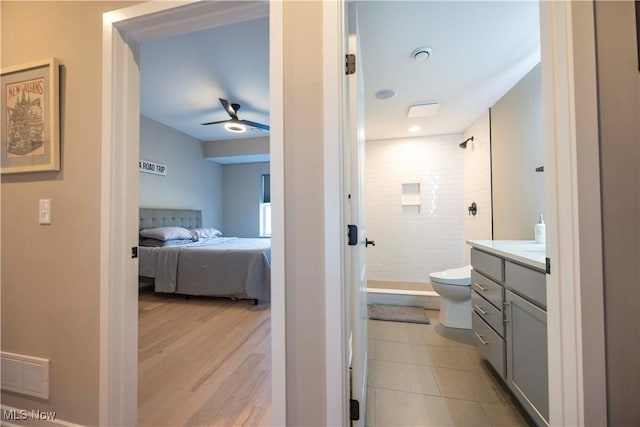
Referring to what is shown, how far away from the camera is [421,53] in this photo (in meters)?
1.88

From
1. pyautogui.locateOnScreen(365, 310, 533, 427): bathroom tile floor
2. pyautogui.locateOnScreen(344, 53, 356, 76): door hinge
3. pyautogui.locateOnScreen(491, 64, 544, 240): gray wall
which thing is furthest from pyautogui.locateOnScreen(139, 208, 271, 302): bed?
pyautogui.locateOnScreen(491, 64, 544, 240): gray wall

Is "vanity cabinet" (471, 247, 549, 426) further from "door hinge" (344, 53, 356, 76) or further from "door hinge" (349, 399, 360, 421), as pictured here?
"door hinge" (344, 53, 356, 76)

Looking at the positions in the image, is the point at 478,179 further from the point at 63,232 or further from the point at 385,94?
the point at 63,232

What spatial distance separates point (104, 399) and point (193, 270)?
7.11ft

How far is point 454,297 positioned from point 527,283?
1.32 m

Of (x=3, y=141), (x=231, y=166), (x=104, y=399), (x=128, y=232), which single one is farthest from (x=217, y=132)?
(x=104, y=399)

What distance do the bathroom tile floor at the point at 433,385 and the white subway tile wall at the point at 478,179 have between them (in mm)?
1447

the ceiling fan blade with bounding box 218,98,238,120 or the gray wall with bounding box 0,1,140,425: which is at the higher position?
the ceiling fan blade with bounding box 218,98,238,120

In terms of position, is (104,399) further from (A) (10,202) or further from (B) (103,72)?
(B) (103,72)

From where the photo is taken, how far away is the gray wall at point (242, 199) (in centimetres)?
568

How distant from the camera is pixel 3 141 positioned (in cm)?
127

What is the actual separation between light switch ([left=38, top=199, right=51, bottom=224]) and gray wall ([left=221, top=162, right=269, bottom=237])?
4.42 meters

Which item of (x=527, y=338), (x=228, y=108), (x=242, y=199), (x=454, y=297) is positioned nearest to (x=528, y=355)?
(x=527, y=338)

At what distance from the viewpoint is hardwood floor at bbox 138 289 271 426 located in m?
1.38
